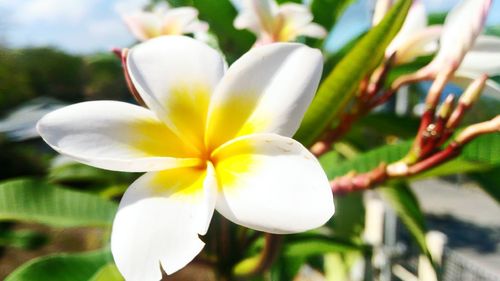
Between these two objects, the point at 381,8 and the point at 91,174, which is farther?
the point at 91,174

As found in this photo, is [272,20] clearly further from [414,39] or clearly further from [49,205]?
[49,205]

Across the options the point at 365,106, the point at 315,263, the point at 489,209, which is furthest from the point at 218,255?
the point at 489,209

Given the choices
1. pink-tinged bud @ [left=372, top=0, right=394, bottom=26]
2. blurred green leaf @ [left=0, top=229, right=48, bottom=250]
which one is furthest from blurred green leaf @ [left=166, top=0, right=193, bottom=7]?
blurred green leaf @ [left=0, top=229, right=48, bottom=250]

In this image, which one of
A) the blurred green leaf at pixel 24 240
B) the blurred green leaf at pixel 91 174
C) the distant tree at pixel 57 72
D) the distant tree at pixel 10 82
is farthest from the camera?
the distant tree at pixel 57 72

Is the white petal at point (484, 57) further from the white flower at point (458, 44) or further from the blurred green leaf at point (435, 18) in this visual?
the blurred green leaf at point (435, 18)

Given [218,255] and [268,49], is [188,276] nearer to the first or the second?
[218,255]

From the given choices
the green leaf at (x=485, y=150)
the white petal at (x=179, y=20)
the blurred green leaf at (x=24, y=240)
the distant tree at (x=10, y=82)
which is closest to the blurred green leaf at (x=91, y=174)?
the blurred green leaf at (x=24, y=240)

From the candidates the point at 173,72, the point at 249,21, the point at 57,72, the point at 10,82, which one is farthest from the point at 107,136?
the point at 57,72

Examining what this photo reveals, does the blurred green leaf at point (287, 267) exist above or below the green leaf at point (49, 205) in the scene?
below
